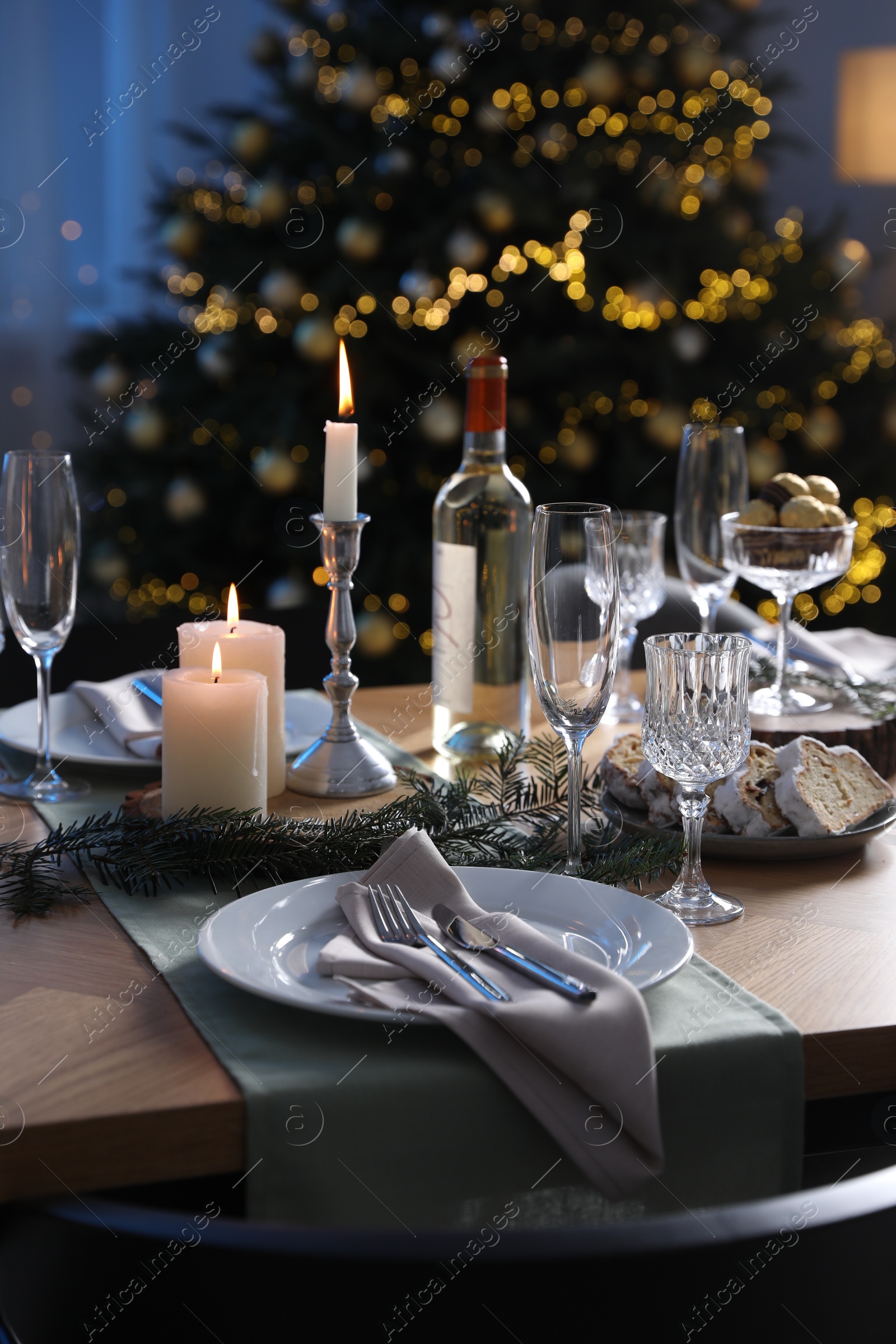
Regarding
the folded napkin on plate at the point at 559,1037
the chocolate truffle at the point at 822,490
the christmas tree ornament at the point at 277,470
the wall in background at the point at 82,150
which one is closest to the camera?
the folded napkin on plate at the point at 559,1037

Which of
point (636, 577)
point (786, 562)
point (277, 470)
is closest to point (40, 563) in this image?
point (636, 577)

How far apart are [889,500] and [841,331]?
16.8 inches

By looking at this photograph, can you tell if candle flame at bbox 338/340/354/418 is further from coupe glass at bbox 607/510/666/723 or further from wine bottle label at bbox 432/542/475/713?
coupe glass at bbox 607/510/666/723

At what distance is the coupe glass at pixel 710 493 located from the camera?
4.40 ft

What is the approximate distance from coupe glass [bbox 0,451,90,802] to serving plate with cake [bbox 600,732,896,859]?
1.63 ft

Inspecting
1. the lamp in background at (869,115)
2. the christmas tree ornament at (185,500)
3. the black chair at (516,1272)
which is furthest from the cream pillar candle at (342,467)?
the lamp in background at (869,115)

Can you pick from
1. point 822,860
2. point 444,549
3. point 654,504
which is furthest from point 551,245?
point 822,860

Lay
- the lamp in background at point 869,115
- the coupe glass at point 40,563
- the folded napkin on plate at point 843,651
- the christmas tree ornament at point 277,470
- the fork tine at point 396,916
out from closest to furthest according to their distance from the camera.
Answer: the fork tine at point 396,916, the coupe glass at point 40,563, the folded napkin on plate at point 843,651, the christmas tree ornament at point 277,470, the lamp in background at point 869,115

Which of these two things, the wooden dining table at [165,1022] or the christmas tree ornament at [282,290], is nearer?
the wooden dining table at [165,1022]

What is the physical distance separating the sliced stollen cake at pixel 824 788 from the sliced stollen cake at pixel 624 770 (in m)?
0.11

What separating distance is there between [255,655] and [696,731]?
16.0 inches

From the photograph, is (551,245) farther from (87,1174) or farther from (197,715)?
(87,1174)

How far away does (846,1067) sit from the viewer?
66cm

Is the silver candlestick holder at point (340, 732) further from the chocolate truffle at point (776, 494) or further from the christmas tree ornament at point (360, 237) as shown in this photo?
the christmas tree ornament at point (360, 237)
